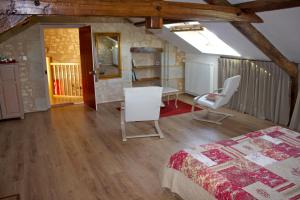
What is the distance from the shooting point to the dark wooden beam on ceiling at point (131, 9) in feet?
8.13

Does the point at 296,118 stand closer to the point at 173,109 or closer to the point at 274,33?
the point at 274,33

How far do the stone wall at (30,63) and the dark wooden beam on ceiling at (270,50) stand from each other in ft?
12.6

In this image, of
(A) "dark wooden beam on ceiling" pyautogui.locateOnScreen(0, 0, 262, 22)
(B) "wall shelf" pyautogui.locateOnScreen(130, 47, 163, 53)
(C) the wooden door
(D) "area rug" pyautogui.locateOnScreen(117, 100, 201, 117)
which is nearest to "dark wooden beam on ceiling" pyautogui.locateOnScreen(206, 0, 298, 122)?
(A) "dark wooden beam on ceiling" pyautogui.locateOnScreen(0, 0, 262, 22)

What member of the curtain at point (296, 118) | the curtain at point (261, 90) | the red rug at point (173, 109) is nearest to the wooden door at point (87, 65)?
the red rug at point (173, 109)

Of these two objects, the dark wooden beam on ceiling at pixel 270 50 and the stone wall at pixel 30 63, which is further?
the stone wall at pixel 30 63

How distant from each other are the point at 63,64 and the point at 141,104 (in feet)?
13.7

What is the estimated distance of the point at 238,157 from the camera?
8.29 ft

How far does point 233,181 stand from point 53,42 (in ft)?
23.3

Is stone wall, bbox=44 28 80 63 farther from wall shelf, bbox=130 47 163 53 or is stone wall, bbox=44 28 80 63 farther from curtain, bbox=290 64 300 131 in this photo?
curtain, bbox=290 64 300 131

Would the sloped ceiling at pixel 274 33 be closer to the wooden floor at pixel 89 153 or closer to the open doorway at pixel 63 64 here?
the wooden floor at pixel 89 153

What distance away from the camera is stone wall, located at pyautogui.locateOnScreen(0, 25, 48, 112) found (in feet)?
18.3

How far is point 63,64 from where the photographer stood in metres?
7.54

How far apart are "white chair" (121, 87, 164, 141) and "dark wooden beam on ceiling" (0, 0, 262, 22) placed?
1.29 meters

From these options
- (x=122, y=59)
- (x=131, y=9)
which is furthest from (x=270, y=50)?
(x=122, y=59)
